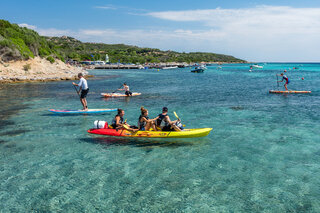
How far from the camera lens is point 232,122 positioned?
61.7 ft

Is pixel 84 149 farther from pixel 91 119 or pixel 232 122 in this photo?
pixel 232 122

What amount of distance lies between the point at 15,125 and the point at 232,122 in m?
15.7

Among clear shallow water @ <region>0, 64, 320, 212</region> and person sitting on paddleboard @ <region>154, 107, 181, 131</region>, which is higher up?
person sitting on paddleboard @ <region>154, 107, 181, 131</region>

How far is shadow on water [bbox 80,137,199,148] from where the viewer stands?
13961 mm

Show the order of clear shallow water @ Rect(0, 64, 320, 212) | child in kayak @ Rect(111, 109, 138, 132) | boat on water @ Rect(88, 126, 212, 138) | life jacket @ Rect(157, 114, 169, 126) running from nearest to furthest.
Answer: clear shallow water @ Rect(0, 64, 320, 212) → boat on water @ Rect(88, 126, 212, 138) → life jacket @ Rect(157, 114, 169, 126) → child in kayak @ Rect(111, 109, 138, 132)

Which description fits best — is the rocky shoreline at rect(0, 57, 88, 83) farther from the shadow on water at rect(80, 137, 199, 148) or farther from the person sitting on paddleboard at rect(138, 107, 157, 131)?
the person sitting on paddleboard at rect(138, 107, 157, 131)

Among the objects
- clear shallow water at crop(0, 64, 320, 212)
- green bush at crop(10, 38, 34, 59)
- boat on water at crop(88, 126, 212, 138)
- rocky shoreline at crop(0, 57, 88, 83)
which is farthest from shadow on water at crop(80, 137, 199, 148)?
green bush at crop(10, 38, 34, 59)

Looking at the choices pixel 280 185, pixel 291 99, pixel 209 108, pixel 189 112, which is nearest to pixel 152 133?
pixel 280 185

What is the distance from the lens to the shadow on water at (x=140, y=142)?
45.8 feet

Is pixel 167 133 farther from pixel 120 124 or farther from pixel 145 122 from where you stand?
pixel 120 124

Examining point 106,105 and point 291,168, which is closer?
point 291,168

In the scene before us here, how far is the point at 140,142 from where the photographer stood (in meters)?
14.3

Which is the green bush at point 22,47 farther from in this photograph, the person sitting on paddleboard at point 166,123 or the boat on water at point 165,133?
the person sitting on paddleboard at point 166,123

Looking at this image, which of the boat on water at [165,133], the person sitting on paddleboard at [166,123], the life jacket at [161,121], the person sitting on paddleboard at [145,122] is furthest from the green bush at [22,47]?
the person sitting on paddleboard at [166,123]
